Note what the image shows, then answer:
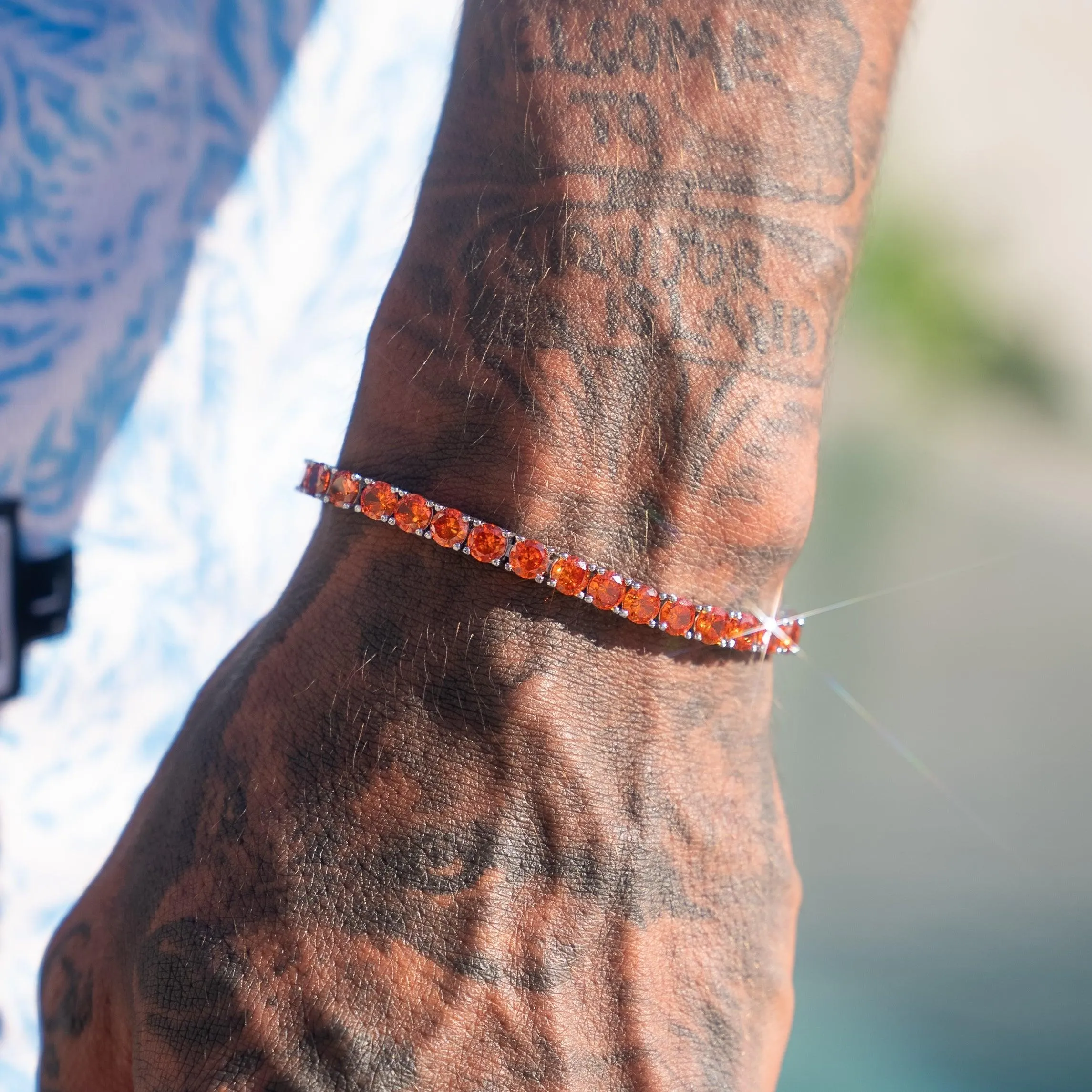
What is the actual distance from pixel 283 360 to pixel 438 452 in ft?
2.07

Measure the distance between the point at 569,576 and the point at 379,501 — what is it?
0.14 meters

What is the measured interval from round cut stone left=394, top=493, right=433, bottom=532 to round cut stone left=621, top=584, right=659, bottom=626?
5.3 inches

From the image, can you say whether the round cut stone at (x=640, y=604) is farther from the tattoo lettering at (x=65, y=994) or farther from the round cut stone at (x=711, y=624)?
the tattoo lettering at (x=65, y=994)

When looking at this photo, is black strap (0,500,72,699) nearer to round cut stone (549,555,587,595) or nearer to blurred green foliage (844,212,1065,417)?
round cut stone (549,555,587,595)

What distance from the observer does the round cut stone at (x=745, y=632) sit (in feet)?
1.97

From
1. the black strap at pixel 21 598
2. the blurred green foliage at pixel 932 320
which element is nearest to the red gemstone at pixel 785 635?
the black strap at pixel 21 598

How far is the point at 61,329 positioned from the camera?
959 mm

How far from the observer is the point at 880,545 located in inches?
62.1

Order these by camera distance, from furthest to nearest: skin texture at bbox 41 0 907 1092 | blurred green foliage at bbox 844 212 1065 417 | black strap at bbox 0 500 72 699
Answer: blurred green foliage at bbox 844 212 1065 417, black strap at bbox 0 500 72 699, skin texture at bbox 41 0 907 1092

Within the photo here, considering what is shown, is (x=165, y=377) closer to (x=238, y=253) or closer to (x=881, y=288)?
(x=238, y=253)

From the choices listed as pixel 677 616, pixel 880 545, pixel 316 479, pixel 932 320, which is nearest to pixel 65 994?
pixel 316 479

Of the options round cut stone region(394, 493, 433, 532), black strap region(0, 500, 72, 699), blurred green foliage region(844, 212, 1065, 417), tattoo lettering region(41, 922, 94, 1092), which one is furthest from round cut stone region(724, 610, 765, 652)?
blurred green foliage region(844, 212, 1065, 417)

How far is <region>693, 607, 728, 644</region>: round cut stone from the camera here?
582mm

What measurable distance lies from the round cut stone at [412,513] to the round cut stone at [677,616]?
0.16 meters
